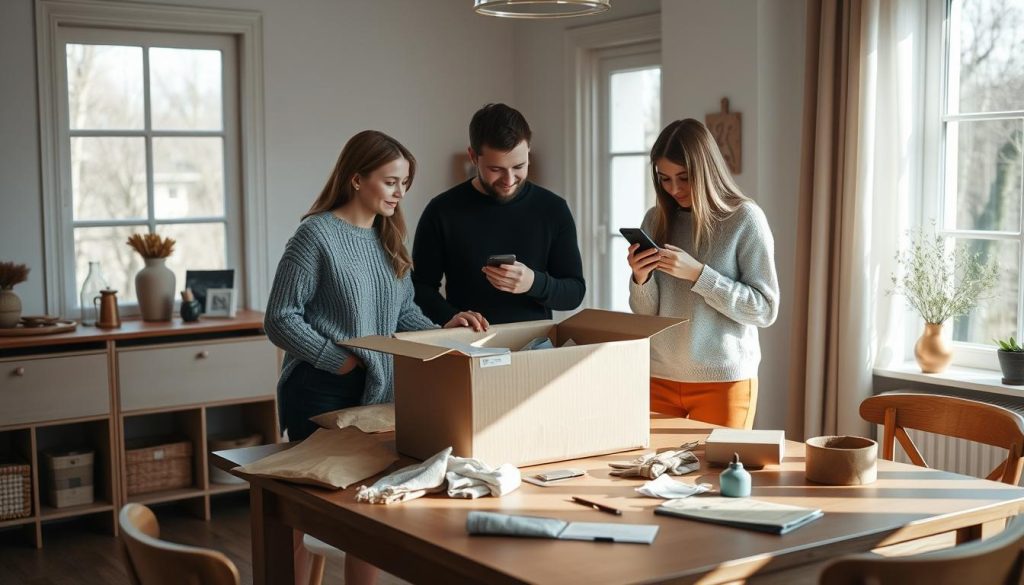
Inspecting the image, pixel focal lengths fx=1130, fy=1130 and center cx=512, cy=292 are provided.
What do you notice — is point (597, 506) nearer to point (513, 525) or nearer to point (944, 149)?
point (513, 525)

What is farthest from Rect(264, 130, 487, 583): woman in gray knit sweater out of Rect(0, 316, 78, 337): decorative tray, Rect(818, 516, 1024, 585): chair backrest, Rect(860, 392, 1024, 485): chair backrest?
Rect(0, 316, 78, 337): decorative tray

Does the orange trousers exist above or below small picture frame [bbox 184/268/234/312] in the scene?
below

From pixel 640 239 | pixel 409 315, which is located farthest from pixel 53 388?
pixel 640 239

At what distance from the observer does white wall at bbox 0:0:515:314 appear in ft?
15.4

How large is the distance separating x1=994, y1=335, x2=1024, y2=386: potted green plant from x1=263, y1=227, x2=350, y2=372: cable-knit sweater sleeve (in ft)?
7.49

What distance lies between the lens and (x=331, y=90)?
5.41 metres

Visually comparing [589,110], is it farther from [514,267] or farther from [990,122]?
[514,267]

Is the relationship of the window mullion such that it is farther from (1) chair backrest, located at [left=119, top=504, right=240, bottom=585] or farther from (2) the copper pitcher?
(1) chair backrest, located at [left=119, top=504, right=240, bottom=585]

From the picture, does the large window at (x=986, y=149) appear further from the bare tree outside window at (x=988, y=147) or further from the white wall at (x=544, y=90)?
the white wall at (x=544, y=90)

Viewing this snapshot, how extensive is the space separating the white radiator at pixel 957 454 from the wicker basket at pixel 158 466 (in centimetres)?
292

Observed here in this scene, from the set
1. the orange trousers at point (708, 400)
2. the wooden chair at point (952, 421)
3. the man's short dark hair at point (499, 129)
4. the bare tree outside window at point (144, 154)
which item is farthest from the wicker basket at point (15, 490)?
the wooden chair at point (952, 421)

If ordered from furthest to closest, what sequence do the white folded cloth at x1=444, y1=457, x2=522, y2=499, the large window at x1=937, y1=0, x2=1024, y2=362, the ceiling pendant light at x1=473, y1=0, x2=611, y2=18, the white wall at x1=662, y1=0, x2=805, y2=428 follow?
the white wall at x1=662, y1=0, x2=805, y2=428 < the large window at x1=937, y1=0, x2=1024, y2=362 < the ceiling pendant light at x1=473, y1=0, x2=611, y2=18 < the white folded cloth at x1=444, y1=457, x2=522, y2=499

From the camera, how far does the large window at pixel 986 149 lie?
3887 mm

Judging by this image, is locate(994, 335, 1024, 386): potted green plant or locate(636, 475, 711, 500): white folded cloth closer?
locate(636, 475, 711, 500): white folded cloth
